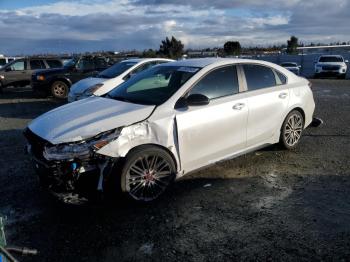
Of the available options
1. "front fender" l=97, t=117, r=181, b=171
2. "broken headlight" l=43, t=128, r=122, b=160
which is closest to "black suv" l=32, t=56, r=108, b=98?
"front fender" l=97, t=117, r=181, b=171

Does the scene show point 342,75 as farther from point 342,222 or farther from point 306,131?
point 342,222

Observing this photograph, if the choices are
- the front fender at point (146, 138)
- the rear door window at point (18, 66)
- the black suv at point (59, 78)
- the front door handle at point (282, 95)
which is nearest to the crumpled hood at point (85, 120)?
the front fender at point (146, 138)

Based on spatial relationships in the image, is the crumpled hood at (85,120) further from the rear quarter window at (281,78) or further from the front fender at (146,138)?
the rear quarter window at (281,78)

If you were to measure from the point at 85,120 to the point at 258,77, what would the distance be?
2802 mm

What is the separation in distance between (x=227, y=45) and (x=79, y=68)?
29.6 meters

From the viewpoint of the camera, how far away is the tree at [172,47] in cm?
3694

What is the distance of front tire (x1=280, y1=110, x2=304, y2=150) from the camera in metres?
6.03

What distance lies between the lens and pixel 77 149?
3916 millimetres

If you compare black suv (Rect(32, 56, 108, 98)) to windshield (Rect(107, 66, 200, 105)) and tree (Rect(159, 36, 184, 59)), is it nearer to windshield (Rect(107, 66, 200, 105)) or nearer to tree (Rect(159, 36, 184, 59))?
windshield (Rect(107, 66, 200, 105))

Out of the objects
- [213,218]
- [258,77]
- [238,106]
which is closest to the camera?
[213,218]

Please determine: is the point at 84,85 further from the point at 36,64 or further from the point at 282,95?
the point at 36,64

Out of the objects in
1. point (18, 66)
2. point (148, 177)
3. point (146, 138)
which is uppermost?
point (18, 66)

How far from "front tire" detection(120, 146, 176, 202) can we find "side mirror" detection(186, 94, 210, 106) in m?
0.72

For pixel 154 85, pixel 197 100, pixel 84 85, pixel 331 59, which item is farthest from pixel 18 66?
pixel 331 59
